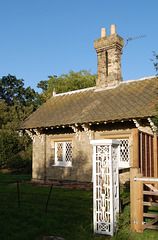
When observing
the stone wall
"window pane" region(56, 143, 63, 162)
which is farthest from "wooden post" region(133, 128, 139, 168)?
"window pane" region(56, 143, 63, 162)

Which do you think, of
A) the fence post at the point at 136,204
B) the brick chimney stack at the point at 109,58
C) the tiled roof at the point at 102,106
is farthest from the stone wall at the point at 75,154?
the fence post at the point at 136,204

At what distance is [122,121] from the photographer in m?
10.9

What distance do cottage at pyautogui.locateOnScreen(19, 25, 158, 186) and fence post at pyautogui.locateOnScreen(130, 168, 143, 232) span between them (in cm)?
500

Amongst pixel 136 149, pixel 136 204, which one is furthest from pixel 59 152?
pixel 136 204

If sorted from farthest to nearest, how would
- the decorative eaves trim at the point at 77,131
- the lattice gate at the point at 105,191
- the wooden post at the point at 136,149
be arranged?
the decorative eaves trim at the point at 77,131 → the wooden post at the point at 136,149 → the lattice gate at the point at 105,191

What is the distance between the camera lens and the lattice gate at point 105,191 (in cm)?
526

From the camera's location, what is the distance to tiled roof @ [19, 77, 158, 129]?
11.2 metres

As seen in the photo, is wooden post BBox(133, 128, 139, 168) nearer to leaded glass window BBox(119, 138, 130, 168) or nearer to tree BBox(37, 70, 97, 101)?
leaded glass window BBox(119, 138, 130, 168)

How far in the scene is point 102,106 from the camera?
12.7m

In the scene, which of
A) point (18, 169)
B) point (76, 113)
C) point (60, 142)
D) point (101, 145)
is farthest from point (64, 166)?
point (18, 169)

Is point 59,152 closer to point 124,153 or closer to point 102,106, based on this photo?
point 102,106

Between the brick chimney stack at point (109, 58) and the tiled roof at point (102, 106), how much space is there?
1.58 ft

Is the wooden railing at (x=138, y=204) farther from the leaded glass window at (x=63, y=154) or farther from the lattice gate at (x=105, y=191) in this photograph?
the leaded glass window at (x=63, y=154)

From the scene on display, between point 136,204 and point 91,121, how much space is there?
6.49 metres
